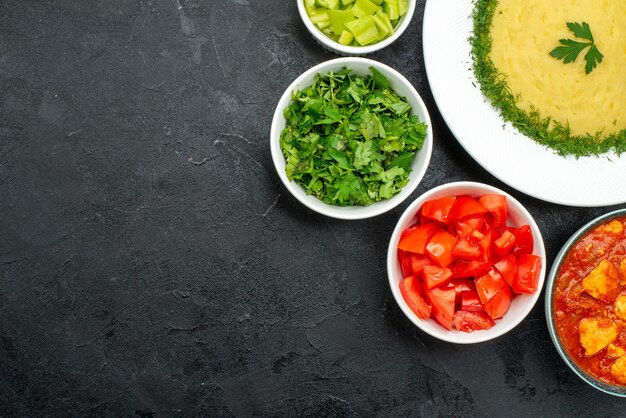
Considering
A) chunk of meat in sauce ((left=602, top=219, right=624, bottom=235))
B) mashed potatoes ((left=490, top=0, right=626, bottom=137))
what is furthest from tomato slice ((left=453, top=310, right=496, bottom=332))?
mashed potatoes ((left=490, top=0, right=626, bottom=137))

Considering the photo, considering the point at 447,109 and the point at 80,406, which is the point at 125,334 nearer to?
the point at 80,406

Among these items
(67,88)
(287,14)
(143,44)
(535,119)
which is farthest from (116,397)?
(535,119)

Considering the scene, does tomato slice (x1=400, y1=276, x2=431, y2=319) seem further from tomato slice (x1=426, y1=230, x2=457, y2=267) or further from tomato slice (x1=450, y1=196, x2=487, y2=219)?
tomato slice (x1=450, y1=196, x2=487, y2=219)

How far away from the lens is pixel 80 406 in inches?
88.1

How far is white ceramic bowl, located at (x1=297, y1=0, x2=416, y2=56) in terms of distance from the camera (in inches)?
80.6

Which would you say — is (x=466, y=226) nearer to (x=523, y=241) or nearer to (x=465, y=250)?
(x=465, y=250)

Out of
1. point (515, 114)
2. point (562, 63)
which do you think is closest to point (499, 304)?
point (515, 114)

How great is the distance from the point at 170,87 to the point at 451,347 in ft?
4.79

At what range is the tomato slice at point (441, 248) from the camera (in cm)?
201

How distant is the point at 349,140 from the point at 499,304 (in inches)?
30.3

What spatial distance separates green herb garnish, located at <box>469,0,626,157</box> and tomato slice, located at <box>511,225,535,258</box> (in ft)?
1.07

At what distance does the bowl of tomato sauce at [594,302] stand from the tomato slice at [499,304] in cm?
16

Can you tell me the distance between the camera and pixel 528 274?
6.57 feet

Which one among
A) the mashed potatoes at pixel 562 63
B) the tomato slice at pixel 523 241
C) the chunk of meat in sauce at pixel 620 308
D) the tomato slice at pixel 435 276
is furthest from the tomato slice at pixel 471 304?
the mashed potatoes at pixel 562 63
